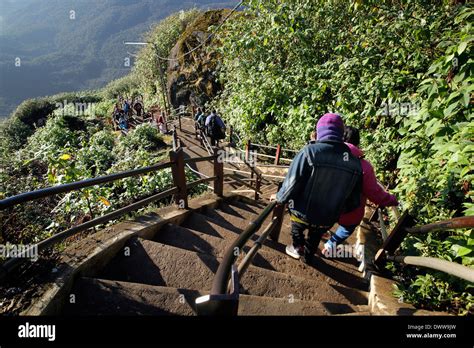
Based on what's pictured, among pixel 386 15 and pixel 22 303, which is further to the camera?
pixel 386 15

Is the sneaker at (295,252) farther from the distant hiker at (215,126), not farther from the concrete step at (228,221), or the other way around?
the distant hiker at (215,126)

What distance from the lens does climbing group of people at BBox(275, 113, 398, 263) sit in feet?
7.91

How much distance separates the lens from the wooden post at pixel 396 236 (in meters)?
2.58

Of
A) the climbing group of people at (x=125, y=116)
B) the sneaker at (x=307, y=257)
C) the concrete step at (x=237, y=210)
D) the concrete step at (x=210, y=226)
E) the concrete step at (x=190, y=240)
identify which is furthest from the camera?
the climbing group of people at (x=125, y=116)

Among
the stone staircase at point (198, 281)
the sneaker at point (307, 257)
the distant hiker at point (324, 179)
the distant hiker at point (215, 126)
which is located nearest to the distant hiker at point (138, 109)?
the distant hiker at point (215, 126)

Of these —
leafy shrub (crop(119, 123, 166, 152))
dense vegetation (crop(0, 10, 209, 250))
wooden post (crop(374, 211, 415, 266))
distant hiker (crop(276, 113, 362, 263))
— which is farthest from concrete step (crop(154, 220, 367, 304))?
leafy shrub (crop(119, 123, 166, 152))

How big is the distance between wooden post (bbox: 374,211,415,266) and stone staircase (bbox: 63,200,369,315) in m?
0.46

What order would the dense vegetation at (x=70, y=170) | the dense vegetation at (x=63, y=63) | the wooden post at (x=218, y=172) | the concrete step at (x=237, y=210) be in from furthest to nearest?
the dense vegetation at (x=63, y=63) → the concrete step at (x=237, y=210) → the wooden post at (x=218, y=172) → the dense vegetation at (x=70, y=170)

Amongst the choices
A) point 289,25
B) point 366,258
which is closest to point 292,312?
point 366,258

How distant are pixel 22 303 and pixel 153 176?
4579 millimetres

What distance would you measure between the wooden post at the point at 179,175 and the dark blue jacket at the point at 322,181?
6.15 ft

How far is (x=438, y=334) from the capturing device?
1.61 metres

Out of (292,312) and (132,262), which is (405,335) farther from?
(132,262)

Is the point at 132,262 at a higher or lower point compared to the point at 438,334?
lower
